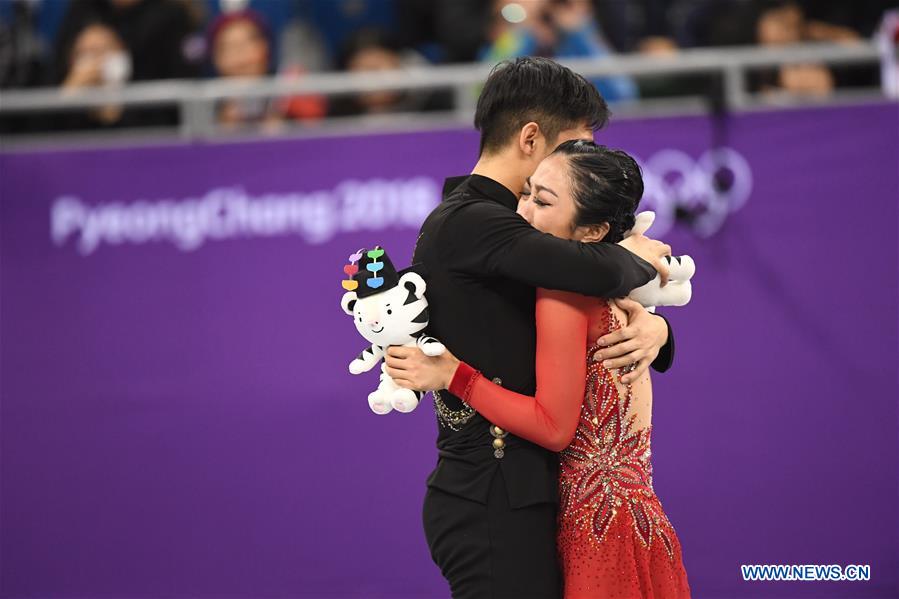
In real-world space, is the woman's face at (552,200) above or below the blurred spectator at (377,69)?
below

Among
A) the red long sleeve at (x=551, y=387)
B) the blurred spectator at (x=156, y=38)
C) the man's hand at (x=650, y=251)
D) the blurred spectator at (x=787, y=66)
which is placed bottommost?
the red long sleeve at (x=551, y=387)

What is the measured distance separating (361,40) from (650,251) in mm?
3433

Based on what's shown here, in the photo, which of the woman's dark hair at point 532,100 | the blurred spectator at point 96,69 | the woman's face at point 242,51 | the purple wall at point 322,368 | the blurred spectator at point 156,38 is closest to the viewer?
the woman's dark hair at point 532,100

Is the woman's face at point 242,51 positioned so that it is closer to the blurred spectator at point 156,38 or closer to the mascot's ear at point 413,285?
the blurred spectator at point 156,38

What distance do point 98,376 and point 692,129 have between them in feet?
8.71

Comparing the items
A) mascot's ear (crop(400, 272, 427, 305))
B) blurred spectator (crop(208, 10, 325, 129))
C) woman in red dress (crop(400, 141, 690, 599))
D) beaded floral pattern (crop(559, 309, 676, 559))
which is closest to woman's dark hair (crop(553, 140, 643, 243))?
woman in red dress (crop(400, 141, 690, 599))

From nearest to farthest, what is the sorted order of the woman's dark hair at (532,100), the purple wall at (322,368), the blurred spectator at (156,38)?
the woman's dark hair at (532,100) < the purple wall at (322,368) < the blurred spectator at (156,38)

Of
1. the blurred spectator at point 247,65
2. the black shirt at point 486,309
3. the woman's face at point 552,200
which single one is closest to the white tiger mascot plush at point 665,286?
the black shirt at point 486,309

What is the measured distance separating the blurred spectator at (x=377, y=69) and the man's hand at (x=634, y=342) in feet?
9.50

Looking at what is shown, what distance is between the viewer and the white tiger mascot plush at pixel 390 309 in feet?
8.05

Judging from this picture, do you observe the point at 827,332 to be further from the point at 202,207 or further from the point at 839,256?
the point at 202,207

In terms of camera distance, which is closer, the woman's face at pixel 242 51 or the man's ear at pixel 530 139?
the man's ear at pixel 530 139

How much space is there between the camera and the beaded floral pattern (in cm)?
247

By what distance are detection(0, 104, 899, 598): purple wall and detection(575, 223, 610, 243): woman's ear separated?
2.00m
